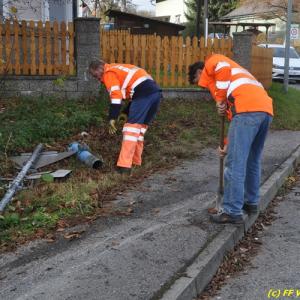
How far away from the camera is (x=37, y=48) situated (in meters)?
10.9

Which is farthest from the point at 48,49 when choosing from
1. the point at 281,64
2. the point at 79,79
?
the point at 281,64

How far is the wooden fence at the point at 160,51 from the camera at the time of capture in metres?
11.7

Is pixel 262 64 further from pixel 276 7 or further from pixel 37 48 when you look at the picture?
pixel 276 7

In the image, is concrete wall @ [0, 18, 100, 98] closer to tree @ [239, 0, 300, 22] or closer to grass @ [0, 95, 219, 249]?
grass @ [0, 95, 219, 249]

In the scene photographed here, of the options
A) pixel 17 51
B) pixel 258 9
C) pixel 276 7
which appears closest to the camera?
pixel 17 51

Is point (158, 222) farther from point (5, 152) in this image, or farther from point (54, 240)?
point (5, 152)

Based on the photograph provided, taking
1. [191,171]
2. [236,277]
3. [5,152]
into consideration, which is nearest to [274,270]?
[236,277]

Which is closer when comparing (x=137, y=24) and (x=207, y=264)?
(x=207, y=264)

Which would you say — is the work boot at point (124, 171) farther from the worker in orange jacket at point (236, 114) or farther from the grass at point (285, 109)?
the grass at point (285, 109)

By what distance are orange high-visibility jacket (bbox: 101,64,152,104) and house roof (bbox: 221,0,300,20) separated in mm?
35988

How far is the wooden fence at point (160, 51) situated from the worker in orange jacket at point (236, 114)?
266 inches

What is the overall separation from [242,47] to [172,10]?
2379 inches

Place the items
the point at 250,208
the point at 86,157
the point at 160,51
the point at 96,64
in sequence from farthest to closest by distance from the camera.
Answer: the point at 160,51 < the point at 86,157 < the point at 96,64 < the point at 250,208

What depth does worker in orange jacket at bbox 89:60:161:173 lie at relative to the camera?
21.7ft
